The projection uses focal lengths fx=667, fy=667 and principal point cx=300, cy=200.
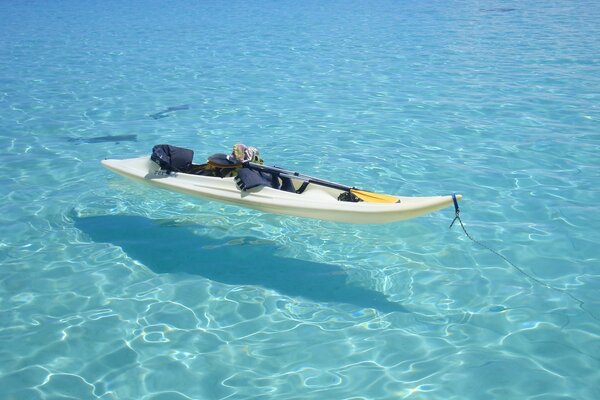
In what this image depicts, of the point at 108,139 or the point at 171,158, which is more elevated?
the point at 171,158

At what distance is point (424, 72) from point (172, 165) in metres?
9.02

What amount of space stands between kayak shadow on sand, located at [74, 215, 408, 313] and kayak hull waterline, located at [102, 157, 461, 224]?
0.49m

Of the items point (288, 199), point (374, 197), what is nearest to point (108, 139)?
point (288, 199)

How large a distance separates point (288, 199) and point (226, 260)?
0.90m

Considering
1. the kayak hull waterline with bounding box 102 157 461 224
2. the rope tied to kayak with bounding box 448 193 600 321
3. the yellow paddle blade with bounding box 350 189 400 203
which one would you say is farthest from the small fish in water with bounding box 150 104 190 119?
the rope tied to kayak with bounding box 448 193 600 321

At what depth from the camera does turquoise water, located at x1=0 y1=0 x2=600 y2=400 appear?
16.2 ft

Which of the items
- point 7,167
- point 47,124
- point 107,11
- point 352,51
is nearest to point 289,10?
point 107,11

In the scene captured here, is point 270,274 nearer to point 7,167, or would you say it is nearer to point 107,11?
point 7,167

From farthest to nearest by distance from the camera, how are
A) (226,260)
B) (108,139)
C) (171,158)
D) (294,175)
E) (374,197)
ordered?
(108,139) → (171,158) → (294,175) → (226,260) → (374,197)

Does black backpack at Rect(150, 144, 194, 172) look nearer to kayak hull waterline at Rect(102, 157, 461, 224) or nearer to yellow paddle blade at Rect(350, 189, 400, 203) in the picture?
kayak hull waterline at Rect(102, 157, 461, 224)

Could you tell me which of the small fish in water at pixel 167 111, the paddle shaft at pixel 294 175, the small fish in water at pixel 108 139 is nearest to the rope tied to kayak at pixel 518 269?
the paddle shaft at pixel 294 175

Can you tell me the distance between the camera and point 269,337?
5305 mm

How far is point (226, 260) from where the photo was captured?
6562 mm

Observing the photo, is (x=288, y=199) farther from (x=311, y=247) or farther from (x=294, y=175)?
(x=311, y=247)
